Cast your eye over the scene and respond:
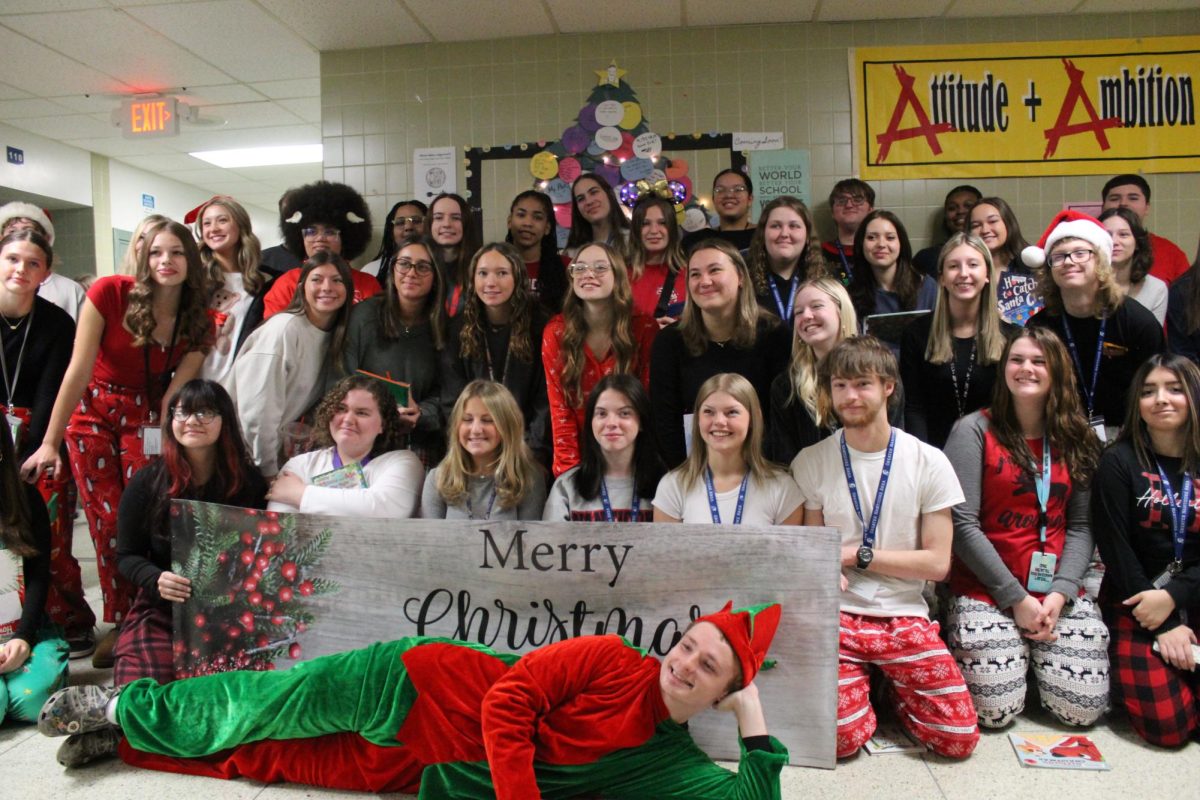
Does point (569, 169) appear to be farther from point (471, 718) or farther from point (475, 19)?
point (471, 718)

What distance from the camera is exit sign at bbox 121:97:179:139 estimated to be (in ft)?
20.4

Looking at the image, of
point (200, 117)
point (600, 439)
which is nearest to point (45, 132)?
point (200, 117)

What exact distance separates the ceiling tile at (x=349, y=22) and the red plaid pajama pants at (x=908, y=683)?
391 centimetres

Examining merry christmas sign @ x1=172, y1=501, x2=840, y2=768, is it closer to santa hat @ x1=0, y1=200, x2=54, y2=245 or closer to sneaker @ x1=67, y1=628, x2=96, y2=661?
sneaker @ x1=67, y1=628, x2=96, y2=661

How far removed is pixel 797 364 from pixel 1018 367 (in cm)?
67

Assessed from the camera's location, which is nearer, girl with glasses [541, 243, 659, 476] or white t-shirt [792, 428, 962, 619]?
white t-shirt [792, 428, 962, 619]

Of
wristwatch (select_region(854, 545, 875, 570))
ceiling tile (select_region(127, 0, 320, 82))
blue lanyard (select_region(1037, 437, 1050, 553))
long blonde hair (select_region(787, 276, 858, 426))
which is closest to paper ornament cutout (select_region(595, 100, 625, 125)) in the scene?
ceiling tile (select_region(127, 0, 320, 82))

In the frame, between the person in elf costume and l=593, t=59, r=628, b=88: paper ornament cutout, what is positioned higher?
l=593, t=59, r=628, b=88: paper ornament cutout

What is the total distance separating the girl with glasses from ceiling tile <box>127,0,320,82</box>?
9.55 feet

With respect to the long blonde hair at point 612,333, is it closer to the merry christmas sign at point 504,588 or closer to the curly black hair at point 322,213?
the merry christmas sign at point 504,588

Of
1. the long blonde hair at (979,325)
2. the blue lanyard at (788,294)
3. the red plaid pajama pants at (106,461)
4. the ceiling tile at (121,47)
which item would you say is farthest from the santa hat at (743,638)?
the ceiling tile at (121,47)

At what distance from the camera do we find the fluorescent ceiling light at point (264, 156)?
8.00m

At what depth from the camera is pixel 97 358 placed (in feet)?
Answer: 10.4

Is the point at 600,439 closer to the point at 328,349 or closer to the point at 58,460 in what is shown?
the point at 328,349
